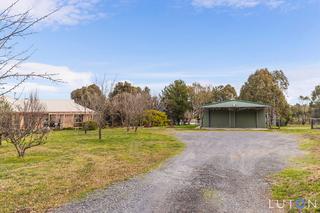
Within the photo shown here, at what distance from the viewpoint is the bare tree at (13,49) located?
3098 mm

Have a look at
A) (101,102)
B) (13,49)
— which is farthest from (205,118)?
(13,49)

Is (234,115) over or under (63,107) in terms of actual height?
under

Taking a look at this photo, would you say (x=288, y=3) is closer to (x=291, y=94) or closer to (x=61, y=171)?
(x=61, y=171)

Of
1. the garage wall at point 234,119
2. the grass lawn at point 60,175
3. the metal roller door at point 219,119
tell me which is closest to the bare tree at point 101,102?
the grass lawn at point 60,175

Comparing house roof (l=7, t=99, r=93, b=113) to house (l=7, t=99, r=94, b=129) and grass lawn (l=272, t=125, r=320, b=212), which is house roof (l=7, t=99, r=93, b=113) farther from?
grass lawn (l=272, t=125, r=320, b=212)

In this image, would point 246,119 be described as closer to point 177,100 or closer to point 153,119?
point 153,119

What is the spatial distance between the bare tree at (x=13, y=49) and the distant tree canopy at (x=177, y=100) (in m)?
36.1

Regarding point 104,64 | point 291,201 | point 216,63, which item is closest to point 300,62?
point 216,63

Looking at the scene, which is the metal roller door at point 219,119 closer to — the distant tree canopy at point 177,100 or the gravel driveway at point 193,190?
the distant tree canopy at point 177,100

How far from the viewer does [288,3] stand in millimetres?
14195

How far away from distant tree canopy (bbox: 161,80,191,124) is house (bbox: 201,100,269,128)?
9.06 m

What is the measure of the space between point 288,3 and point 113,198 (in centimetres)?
1296

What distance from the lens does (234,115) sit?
97.5 ft

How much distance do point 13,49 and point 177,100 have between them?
1431 inches
